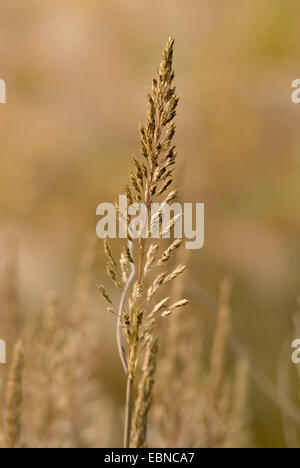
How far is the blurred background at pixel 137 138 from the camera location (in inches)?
101

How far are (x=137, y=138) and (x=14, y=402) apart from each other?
209cm

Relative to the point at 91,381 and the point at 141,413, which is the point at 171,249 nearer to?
the point at 141,413

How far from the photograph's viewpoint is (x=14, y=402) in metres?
0.73

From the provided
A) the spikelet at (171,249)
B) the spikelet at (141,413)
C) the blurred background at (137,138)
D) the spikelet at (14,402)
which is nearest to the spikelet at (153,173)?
the spikelet at (171,249)

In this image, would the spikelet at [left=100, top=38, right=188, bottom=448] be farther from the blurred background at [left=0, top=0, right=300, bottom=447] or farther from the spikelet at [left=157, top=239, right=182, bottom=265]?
the blurred background at [left=0, top=0, right=300, bottom=447]

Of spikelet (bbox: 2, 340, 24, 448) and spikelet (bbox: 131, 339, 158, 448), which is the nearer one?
spikelet (bbox: 131, 339, 158, 448)

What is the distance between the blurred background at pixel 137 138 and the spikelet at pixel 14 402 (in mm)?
1648

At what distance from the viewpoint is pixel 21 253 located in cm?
269

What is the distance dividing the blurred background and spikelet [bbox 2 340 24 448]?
165 centimetres

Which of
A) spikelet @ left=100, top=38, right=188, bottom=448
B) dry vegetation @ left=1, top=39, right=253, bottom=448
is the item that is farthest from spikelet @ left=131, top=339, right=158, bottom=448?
dry vegetation @ left=1, top=39, right=253, bottom=448

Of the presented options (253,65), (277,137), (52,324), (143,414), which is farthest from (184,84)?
(143,414)

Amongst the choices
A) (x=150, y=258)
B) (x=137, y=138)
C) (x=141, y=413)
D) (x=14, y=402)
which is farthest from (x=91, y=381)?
(x=137, y=138)

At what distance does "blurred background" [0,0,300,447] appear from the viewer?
2.57 meters

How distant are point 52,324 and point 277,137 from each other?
2058 millimetres
